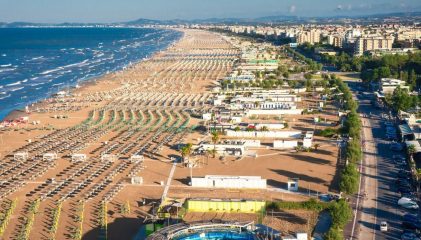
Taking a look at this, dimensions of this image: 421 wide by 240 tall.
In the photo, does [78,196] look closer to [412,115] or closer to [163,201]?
[163,201]

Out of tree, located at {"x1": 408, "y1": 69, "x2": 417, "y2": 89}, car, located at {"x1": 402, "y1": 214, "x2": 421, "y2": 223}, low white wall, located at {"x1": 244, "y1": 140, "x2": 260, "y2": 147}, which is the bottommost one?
low white wall, located at {"x1": 244, "y1": 140, "x2": 260, "y2": 147}

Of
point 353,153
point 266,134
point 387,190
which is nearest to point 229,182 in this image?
point 387,190

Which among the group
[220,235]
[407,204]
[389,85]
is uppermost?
[389,85]

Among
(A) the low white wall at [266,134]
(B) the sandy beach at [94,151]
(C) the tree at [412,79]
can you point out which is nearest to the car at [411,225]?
(B) the sandy beach at [94,151]

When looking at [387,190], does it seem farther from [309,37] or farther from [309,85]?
[309,37]

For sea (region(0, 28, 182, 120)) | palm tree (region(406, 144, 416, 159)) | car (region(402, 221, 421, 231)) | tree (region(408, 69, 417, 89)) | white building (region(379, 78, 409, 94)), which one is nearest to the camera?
car (region(402, 221, 421, 231))

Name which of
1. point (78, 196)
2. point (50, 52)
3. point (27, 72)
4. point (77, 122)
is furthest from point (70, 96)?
point (50, 52)

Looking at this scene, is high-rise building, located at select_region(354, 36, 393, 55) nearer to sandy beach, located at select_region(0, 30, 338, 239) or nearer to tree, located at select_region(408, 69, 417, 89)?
tree, located at select_region(408, 69, 417, 89)

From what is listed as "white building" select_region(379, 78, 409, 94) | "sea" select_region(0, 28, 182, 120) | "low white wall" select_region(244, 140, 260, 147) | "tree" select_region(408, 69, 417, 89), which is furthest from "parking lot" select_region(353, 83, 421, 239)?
"sea" select_region(0, 28, 182, 120)
